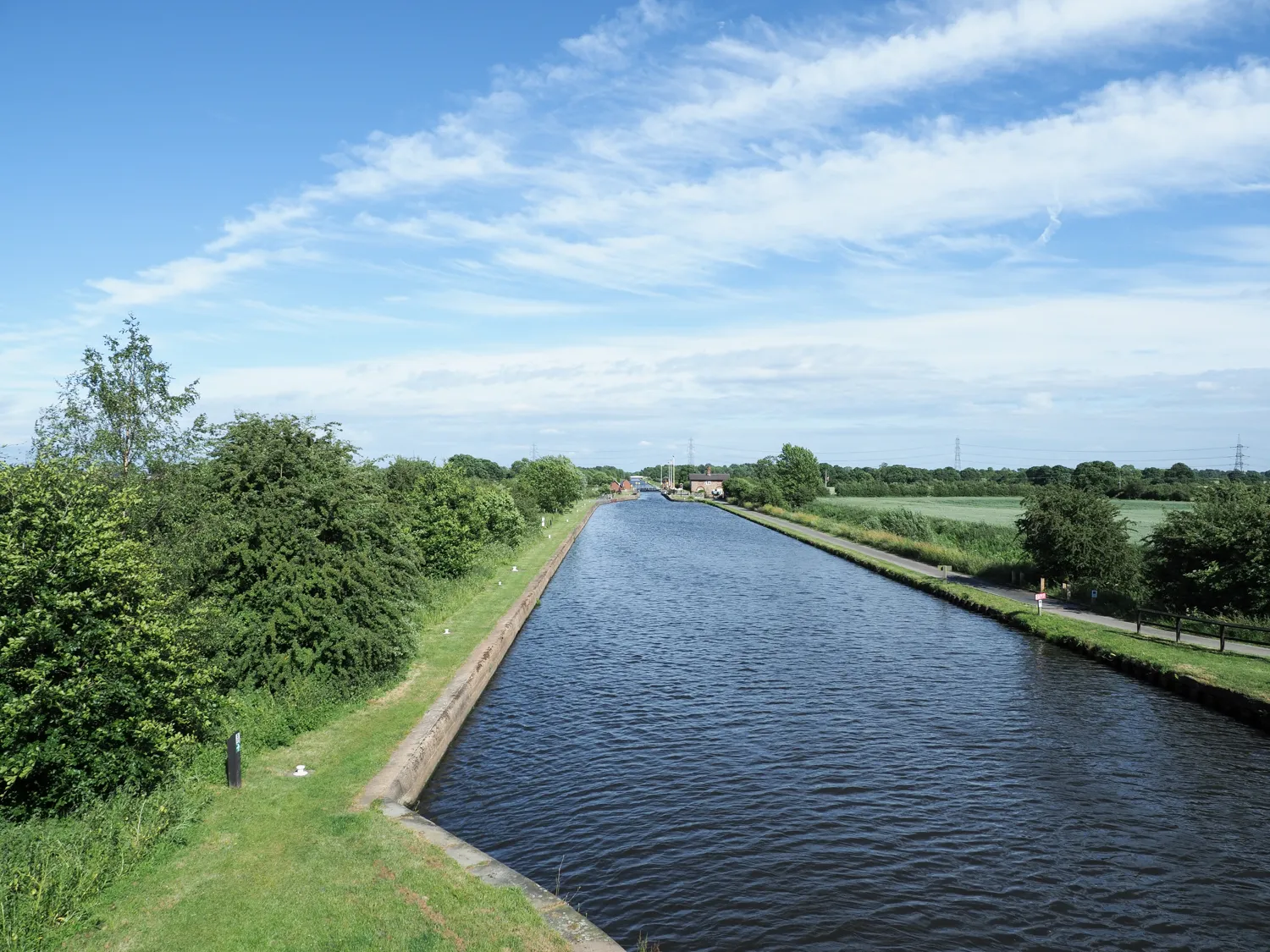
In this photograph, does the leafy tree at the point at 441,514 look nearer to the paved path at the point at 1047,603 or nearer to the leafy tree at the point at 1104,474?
the paved path at the point at 1047,603

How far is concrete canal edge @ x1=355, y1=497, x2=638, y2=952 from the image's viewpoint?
961 centimetres

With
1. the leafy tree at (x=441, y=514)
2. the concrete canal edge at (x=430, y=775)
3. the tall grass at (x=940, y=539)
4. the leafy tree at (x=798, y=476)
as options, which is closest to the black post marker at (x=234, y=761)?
the concrete canal edge at (x=430, y=775)

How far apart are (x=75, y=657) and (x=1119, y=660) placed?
26.0 meters

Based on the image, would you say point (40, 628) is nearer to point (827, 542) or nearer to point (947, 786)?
point (947, 786)

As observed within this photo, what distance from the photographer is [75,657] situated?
11.0m

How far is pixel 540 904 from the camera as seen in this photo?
9.98 m

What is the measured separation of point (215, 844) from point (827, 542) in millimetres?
54691

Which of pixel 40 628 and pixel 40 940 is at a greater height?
pixel 40 628

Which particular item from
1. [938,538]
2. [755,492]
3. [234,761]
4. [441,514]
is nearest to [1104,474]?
[755,492]

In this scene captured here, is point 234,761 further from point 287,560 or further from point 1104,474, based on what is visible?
point 1104,474

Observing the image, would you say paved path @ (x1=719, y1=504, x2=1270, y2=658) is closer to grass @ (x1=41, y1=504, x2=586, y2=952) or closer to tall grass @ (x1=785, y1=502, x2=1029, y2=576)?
tall grass @ (x1=785, y1=502, x2=1029, y2=576)

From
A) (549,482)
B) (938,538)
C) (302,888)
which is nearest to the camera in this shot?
(302,888)

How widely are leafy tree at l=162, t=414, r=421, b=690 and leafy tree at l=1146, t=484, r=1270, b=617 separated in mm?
25720

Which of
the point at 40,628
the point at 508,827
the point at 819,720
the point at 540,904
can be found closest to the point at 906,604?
the point at 819,720
